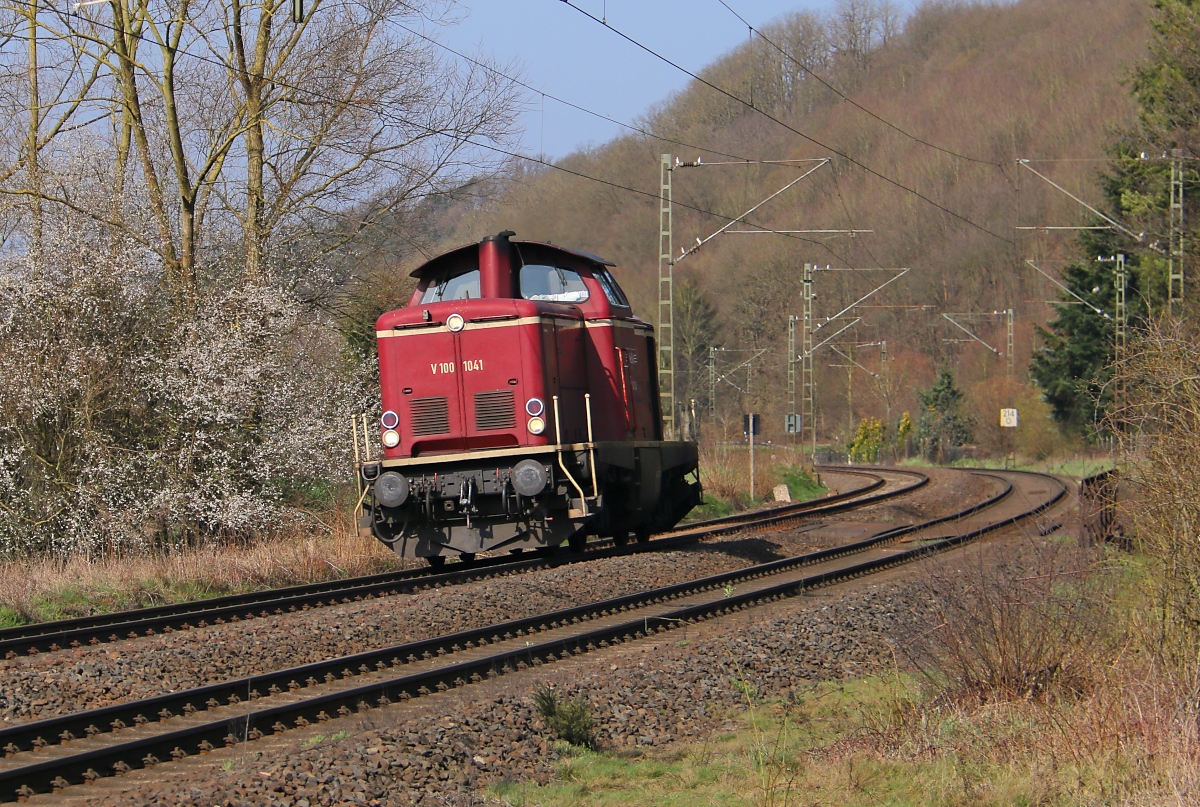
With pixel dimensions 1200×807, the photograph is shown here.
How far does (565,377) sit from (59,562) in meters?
6.72

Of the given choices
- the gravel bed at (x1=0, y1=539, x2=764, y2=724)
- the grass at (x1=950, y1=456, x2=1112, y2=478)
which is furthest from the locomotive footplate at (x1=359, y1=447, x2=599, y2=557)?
the grass at (x1=950, y1=456, x2=1112, y2=478)

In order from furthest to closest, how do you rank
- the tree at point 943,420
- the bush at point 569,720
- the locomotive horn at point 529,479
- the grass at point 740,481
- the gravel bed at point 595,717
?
the tree at point 943,420
the grass at point 740,481
the locomotive horn at point 529,479
the bush at point 569,720
the gravel bed at point 595,717

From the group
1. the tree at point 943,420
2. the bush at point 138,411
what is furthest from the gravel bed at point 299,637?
the tree at point 943,420

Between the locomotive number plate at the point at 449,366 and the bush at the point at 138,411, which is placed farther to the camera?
the bush at the point at 138,411

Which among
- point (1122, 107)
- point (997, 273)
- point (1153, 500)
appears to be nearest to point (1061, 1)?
point (1122, 107)

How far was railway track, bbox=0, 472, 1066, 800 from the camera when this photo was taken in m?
6.49

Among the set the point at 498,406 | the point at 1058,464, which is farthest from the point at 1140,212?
the point at 498,406

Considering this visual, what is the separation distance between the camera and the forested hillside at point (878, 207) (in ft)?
188

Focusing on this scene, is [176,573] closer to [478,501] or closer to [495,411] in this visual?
[478,501]

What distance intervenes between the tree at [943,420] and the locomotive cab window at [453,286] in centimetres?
5125

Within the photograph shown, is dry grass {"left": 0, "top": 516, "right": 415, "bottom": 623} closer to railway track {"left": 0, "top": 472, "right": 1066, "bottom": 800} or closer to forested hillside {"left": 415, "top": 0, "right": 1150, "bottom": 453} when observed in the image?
railway track {"left": 0, "top": 472, "right": 1066, "bottom": 800}

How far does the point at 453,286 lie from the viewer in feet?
47.3

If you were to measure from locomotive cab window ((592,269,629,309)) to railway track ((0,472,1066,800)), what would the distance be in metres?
3.73

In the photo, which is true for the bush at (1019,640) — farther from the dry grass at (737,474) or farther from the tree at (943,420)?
the tree at (943,420)
